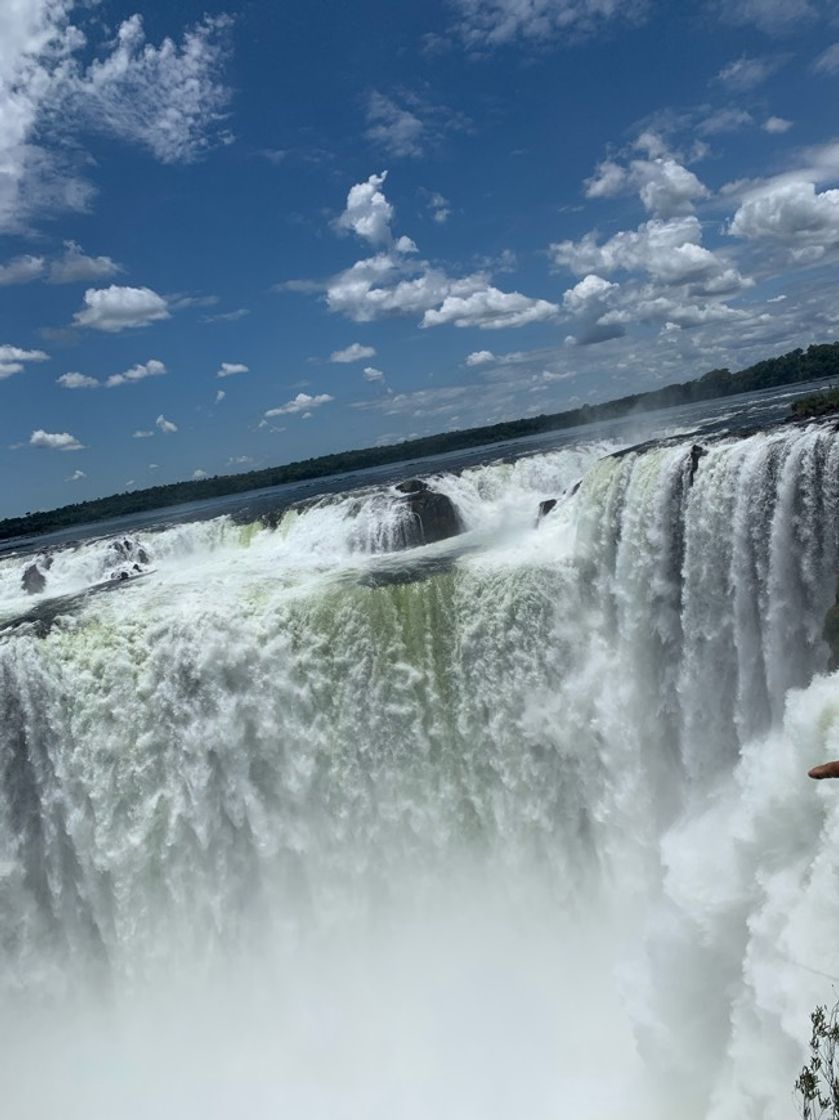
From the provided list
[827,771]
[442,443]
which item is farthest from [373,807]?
[442,443]

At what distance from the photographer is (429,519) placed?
55.9 feet

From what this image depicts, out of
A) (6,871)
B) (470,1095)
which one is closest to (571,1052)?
(470,1095)

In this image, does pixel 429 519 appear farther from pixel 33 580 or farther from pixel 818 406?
pixel 33 580

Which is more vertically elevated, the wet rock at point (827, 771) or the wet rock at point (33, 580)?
the wet rock at point (33, 580)

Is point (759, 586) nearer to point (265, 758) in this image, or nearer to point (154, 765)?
point (265, 758)

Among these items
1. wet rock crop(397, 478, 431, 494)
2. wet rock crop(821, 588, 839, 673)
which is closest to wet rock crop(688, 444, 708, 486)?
wet rock crop(821, 588, 839, 673)

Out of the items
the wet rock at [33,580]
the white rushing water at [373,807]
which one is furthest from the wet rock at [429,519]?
the wet rock at [33,580]

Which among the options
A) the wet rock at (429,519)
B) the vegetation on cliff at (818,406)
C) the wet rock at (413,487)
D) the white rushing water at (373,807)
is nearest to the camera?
the white rushing water at (373,807)

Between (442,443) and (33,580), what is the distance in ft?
138

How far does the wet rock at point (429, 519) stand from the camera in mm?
16656

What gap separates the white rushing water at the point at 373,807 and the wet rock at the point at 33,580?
973 cm

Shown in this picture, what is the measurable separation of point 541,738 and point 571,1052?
3.22 meters

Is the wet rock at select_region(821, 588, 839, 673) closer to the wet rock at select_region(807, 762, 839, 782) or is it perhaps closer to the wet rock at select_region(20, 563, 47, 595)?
the wet rock at select_region(807, 762, 839, 782)

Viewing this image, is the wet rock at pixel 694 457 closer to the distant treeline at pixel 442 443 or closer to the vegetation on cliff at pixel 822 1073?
the vegetation on cliff at pixel 822 1073
